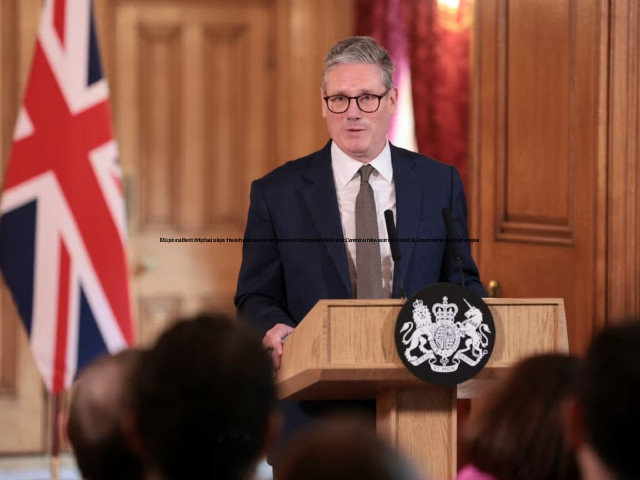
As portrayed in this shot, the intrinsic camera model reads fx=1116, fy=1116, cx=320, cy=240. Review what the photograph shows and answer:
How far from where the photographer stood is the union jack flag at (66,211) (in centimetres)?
434

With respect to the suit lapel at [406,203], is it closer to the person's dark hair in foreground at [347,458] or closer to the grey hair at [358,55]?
the grey hair at [358,55]

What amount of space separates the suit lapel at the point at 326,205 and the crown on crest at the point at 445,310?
20.3 inches

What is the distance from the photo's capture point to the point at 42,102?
446 cm

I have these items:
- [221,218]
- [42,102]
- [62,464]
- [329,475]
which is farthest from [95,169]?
[329,475]

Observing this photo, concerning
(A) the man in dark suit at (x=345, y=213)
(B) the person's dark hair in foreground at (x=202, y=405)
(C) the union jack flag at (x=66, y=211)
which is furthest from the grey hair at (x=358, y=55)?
(C) the union jack flag at (x=66, y=211)

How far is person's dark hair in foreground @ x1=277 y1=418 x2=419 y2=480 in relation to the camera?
90cm

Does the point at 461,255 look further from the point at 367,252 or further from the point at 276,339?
the point at 276,339

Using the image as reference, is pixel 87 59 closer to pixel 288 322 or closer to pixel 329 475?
pixel 288 322

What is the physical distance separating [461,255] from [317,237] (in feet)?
1.09

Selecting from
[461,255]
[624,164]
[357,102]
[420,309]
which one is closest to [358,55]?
[357,102]

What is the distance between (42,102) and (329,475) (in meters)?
3.81

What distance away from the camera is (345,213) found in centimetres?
260

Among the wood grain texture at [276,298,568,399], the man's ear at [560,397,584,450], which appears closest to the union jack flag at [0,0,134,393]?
the wood grain texture at [276,298,568,399]

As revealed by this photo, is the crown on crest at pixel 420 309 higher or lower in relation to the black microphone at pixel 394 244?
lower
